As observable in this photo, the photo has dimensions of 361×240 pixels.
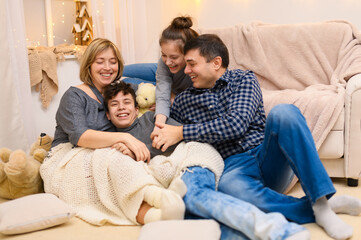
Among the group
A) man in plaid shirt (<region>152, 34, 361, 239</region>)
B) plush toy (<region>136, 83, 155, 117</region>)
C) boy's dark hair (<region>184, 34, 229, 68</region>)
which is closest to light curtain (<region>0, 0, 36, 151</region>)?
plush toy (<region>136, 83, 155, 117</region>)

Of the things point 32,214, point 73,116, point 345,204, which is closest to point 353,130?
point 345,204

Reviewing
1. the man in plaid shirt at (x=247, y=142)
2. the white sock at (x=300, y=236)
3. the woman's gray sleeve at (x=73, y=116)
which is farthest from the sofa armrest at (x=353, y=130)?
the woman's gray sleeve at (x=73, y=116)

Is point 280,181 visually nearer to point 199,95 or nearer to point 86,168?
point 199,95

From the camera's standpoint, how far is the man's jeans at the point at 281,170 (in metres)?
1.23

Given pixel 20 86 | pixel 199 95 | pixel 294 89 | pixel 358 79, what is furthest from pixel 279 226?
pixel 20 86

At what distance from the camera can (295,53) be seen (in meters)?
2.41

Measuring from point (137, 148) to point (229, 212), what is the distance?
511mm

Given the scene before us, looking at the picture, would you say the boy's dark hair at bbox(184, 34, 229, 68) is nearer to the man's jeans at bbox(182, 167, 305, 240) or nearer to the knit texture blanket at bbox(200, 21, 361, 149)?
the man's jeans at bbox(182, 167, 305, 240)

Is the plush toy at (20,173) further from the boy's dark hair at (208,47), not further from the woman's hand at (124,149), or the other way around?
the boy's dark hair at (208,47)

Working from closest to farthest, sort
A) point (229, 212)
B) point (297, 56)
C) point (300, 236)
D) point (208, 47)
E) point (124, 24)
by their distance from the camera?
point (300, 236)
point (229, 212)
point (208, 47)
point (297, 56)
point (124, 24)

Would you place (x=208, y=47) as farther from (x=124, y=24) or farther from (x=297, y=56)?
(x=124, y=24)

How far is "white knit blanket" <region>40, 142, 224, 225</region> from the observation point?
138 centimetres

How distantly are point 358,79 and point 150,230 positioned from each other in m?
1.32

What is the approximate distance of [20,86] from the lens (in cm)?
240
